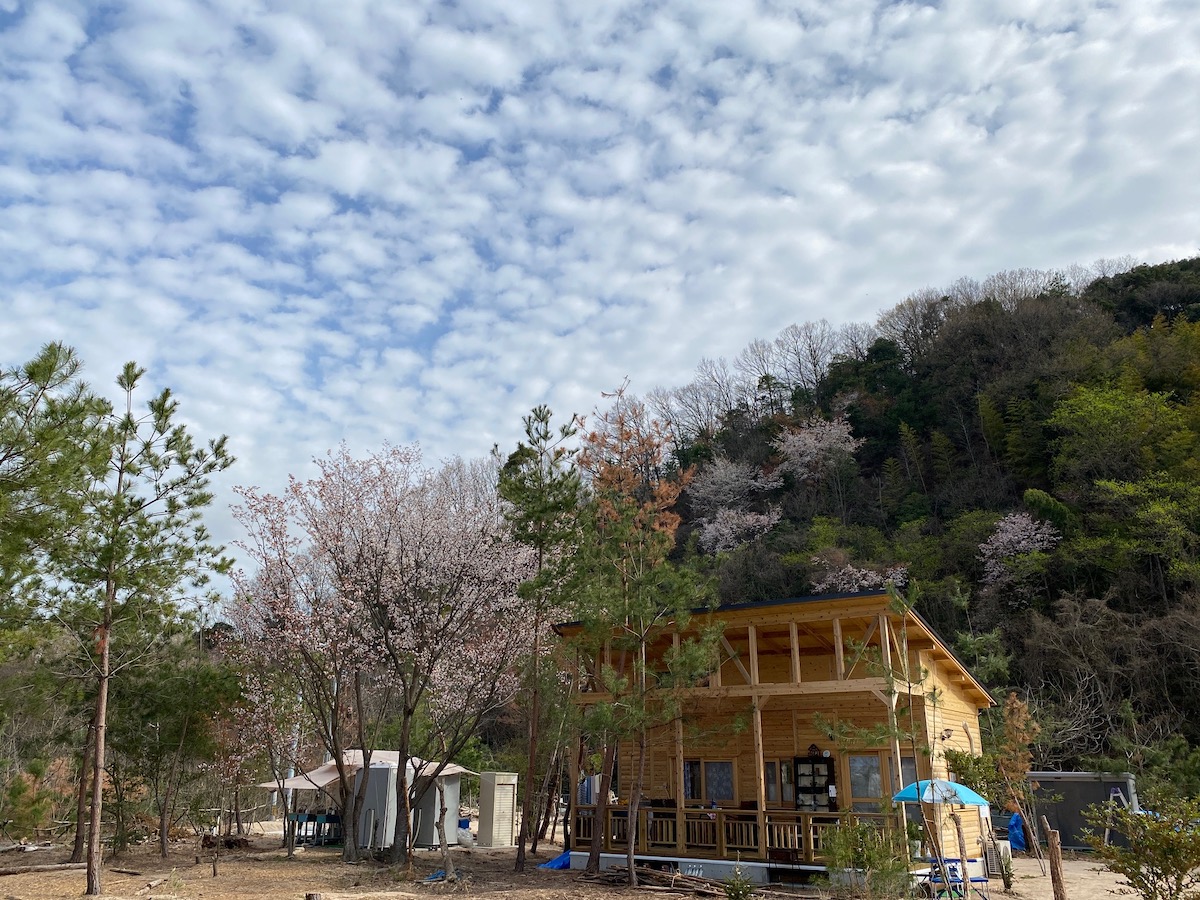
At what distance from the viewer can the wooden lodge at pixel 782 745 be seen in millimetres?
13359

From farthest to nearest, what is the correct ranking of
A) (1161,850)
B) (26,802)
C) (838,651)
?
(26,802), (838,651), (1161,850)

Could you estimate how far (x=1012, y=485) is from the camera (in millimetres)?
33906

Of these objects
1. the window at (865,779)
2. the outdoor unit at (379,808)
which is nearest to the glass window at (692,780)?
the window at (865,779)

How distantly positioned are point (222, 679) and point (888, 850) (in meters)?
14.6

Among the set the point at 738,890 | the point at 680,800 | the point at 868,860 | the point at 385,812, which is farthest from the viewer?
the point at 385,812

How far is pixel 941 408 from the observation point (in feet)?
133

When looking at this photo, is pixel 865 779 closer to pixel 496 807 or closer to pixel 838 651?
pixel 838 651

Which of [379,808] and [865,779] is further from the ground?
[865,779]

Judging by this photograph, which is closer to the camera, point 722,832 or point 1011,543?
point 722,832

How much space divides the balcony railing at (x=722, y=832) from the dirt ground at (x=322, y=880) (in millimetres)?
1194

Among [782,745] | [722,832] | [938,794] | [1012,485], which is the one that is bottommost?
[722,832]

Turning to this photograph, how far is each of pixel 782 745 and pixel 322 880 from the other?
8865 millimetres

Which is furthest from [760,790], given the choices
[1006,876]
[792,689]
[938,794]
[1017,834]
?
[1017,834]

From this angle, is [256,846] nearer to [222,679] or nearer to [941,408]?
[222,679]
